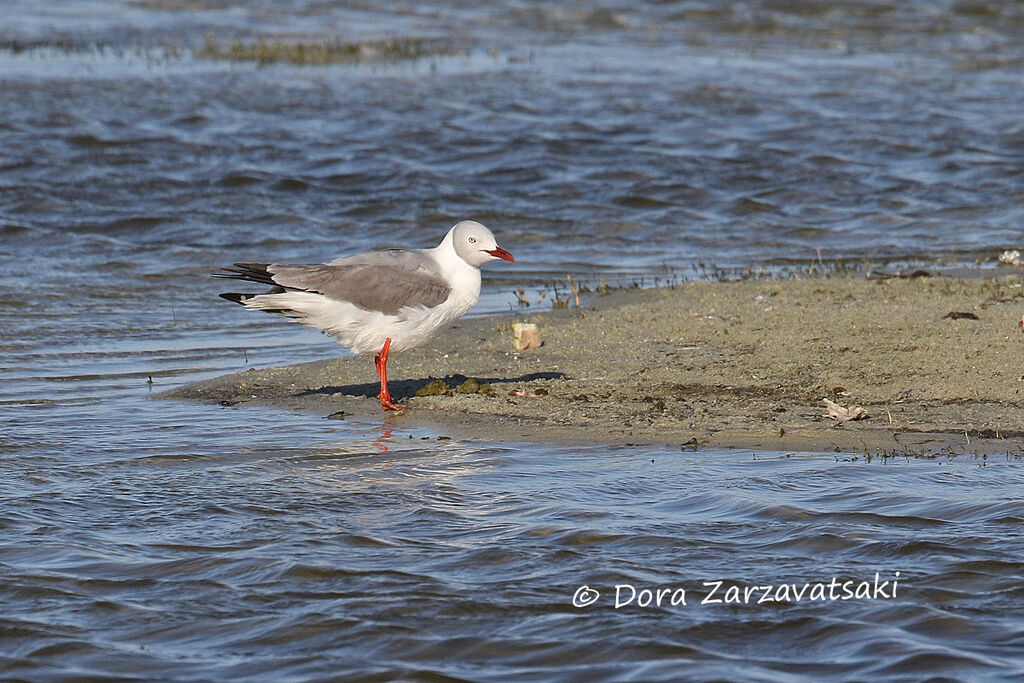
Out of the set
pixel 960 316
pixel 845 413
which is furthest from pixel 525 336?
pixel 960 316

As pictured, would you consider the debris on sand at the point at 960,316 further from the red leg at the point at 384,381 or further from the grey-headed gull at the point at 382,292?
the red leg at the point at 384,381

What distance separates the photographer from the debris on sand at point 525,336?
31.1 ft

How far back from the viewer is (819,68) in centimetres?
2680

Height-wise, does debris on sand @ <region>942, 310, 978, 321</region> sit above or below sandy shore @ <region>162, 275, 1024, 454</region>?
above

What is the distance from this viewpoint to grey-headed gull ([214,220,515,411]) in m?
8.43

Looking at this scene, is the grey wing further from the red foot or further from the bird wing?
the red foot

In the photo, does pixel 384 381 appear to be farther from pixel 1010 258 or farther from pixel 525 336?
pixel 1010 258

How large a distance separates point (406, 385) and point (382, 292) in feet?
2.83

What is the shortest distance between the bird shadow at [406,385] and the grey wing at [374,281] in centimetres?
64

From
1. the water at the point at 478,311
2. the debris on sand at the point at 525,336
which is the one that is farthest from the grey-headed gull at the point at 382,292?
the debris on sand at the point at 525,336

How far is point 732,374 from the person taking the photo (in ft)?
28.1

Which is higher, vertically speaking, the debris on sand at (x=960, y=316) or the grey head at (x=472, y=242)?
the grey head at (x=472, y=242)

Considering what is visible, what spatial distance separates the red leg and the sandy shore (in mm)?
93

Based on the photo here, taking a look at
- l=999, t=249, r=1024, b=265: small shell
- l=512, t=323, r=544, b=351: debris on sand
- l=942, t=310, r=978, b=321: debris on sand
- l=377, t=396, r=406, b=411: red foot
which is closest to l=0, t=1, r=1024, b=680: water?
l=377, t=396, r=406, b=411: red foot
